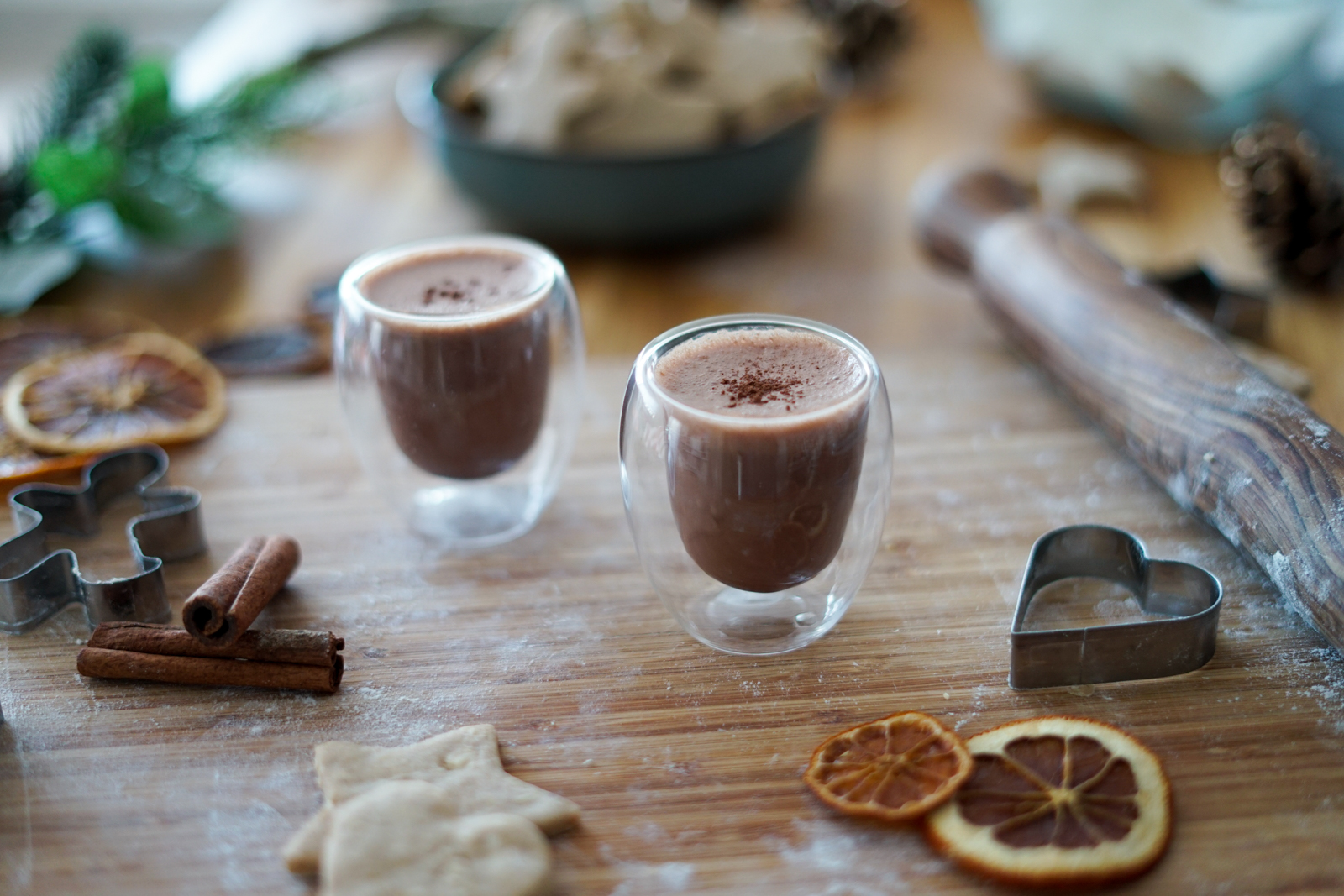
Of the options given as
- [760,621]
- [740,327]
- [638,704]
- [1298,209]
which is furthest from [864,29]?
[638,704]

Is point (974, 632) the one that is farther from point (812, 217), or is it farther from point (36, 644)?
point (812, 217)

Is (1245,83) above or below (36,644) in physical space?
above

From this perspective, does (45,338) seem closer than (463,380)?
No

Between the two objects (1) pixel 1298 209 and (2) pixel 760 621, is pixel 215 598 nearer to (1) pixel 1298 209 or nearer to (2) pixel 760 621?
(2) pixel 760 621

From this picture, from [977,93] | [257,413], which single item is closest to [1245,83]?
[977,93]

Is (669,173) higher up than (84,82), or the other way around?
(84,82)

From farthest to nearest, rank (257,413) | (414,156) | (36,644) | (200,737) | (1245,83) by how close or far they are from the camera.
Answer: (414,156), (1245,83), (257,413), (36,644), (200,737)

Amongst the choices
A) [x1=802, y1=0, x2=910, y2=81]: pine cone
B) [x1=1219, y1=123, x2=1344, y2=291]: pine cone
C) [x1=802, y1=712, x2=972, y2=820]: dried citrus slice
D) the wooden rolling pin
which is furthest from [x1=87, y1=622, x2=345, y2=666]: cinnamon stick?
[x1=802, y1=0, x2=910, y2=81]: pine cone
